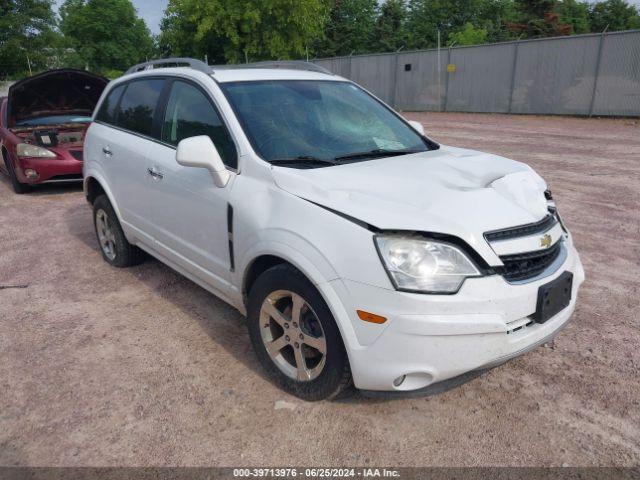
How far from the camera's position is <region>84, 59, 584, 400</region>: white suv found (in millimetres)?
2273

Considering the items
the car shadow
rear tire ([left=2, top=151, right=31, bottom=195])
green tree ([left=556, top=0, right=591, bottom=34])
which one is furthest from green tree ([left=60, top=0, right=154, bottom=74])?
the car shadow

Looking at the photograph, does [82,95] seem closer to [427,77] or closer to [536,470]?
[536,470]

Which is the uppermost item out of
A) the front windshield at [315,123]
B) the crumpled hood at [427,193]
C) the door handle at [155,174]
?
the front windshield at [315,123]

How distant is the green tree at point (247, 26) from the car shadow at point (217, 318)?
25.2 meters

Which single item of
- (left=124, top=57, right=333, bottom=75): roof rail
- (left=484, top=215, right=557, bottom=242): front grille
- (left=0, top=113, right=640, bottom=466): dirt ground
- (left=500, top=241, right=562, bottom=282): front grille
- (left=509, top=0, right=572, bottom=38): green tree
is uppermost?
(left=509, top=0, right=572, bottom=38): green tree

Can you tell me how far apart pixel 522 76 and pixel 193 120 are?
66.5ft

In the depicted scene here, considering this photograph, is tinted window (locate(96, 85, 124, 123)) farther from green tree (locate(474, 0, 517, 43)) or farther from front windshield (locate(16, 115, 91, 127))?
green tree (locate(474, 0, 517, 43))

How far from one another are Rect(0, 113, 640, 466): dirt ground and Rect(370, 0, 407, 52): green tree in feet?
162

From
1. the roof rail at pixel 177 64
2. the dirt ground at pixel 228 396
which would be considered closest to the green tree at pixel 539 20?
the dirt ground at pixel 228 396

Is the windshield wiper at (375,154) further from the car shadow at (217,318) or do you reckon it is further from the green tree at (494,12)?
the green tree at (494,12)

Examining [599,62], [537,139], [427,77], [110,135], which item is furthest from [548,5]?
[110,135]

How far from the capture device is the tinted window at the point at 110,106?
4.68 meters

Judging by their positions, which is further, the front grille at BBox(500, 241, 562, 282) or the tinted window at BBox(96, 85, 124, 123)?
the tinted window at BBox(96, 85, 124, 123)

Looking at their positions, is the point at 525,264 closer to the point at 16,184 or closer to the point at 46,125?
the point at 16,184
